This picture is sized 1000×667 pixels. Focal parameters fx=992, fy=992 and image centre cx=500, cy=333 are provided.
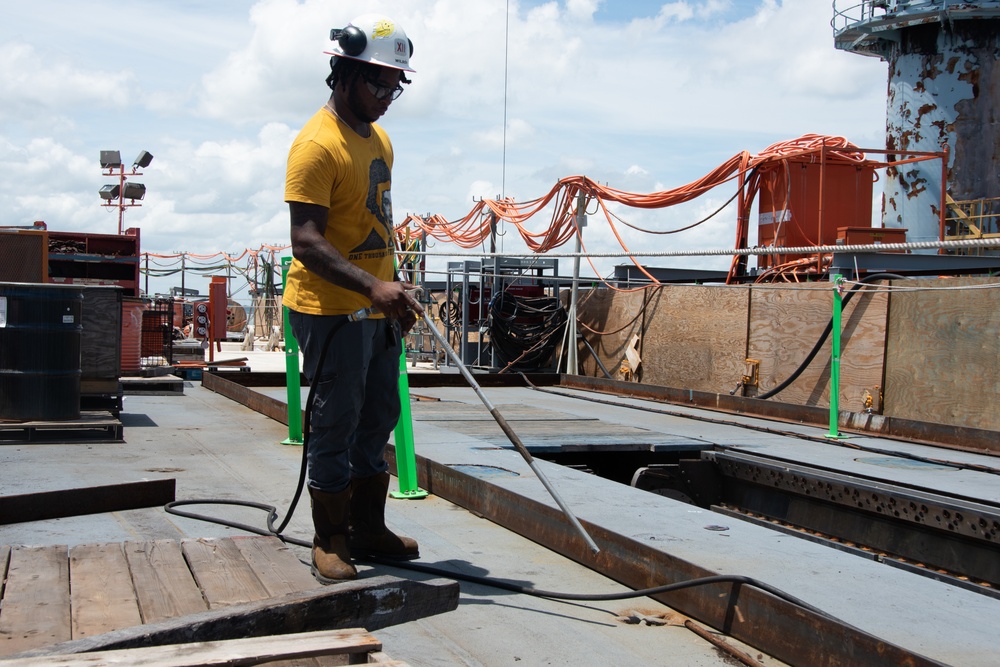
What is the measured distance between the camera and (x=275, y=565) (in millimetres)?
3172

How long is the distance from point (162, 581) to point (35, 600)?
0.35 meters

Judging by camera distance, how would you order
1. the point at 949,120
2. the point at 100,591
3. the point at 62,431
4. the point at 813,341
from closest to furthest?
the point at 100,591, the point at 62,431, the point at 813,341, the point at 949,120

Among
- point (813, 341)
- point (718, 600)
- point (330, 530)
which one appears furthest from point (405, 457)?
point (813, 341)

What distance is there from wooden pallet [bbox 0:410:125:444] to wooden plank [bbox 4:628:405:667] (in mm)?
4822

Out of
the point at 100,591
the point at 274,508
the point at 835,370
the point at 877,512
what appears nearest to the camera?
the point at 100,591

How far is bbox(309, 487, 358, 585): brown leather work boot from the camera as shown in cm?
331

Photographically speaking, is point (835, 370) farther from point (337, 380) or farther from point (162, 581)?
point (162, 581)

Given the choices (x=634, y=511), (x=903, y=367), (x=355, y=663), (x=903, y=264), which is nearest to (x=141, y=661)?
(x=355, y=663)

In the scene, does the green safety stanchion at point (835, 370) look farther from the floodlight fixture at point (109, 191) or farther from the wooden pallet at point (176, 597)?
the floodlight fixture at point (109, 191)

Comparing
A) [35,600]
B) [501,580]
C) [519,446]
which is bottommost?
[501,580]

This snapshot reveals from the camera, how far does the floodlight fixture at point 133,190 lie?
2161 cm

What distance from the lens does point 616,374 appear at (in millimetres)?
13062

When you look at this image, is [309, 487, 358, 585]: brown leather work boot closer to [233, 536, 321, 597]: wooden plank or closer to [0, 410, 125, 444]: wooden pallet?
[233, 536, 321, 597]: wooden plank

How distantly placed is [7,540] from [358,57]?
7.48 feet
